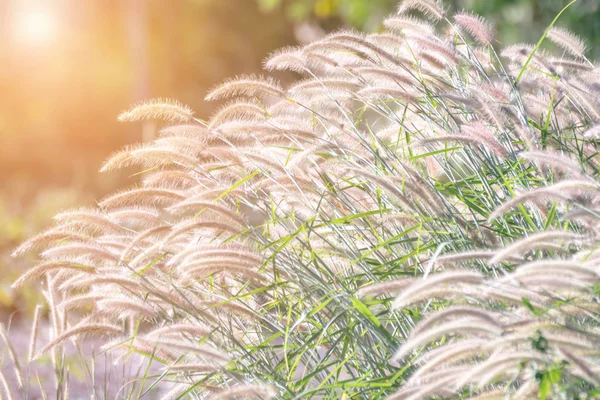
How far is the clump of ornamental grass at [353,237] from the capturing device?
178cm

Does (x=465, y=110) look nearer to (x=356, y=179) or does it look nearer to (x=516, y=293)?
(x=356, y=179)

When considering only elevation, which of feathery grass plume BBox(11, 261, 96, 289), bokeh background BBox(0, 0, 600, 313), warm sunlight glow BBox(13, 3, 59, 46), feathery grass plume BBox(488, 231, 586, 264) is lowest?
feathery grass plume BBox(488, 231, 586, 264)

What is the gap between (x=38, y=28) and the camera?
14375mm

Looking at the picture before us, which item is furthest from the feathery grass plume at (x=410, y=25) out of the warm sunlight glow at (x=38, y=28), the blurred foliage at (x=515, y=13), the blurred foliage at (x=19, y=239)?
the warm sunlight glow at (x=38, y=28)

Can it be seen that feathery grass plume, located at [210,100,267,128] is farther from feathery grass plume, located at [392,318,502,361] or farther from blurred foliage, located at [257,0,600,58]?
blurred foliage, located at [257,0,600,58]

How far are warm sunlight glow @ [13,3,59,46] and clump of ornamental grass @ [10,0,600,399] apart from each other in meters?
12.5

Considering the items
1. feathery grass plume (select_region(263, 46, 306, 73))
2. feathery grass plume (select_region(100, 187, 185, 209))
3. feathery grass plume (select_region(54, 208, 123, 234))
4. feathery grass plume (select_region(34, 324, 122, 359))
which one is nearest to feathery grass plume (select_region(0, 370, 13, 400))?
feathery grass plume (select_region(34, 324, 122, 359))

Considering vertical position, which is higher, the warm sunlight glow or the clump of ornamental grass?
the warm sunlight glow

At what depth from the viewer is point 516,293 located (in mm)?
1663

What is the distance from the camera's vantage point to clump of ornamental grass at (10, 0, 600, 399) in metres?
1.78

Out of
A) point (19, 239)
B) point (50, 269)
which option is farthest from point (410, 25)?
point (19, 239)

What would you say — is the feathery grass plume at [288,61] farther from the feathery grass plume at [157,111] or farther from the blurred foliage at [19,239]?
the blurred foliage at [19,239]

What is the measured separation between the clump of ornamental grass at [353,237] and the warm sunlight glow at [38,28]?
12477 mm

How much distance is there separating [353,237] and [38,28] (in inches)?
515
